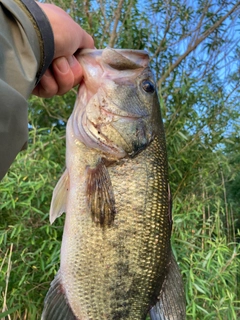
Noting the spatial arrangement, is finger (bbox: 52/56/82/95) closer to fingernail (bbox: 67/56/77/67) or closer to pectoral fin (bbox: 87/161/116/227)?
fingernail (bbox: 67/56/77/67)

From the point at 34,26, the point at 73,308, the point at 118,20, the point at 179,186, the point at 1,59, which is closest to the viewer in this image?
the point at 1,59

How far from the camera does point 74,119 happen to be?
1585mm

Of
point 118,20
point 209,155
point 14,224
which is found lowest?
point 14,224

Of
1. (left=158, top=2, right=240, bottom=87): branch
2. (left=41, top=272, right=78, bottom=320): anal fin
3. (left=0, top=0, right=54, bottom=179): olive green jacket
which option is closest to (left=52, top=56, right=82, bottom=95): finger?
(left=0, top=0, right=54, bottom=179): olive green jacket

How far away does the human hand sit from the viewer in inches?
51.2

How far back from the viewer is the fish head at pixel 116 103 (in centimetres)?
155

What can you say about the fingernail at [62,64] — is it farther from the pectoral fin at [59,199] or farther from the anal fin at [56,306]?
the anal fin at [56,306]

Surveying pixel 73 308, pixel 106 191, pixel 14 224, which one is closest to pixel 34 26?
pixel 106 191

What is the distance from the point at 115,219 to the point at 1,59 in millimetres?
757

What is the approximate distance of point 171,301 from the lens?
5.00 ft

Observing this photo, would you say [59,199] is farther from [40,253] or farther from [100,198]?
[40,253]

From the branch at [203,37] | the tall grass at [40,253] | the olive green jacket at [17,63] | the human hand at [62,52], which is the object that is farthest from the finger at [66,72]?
the branch at [203,37]

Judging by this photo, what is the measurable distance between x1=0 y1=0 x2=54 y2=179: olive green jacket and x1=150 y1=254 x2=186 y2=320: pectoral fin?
85cm

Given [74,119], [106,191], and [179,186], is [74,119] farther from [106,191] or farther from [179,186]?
[179,186]
